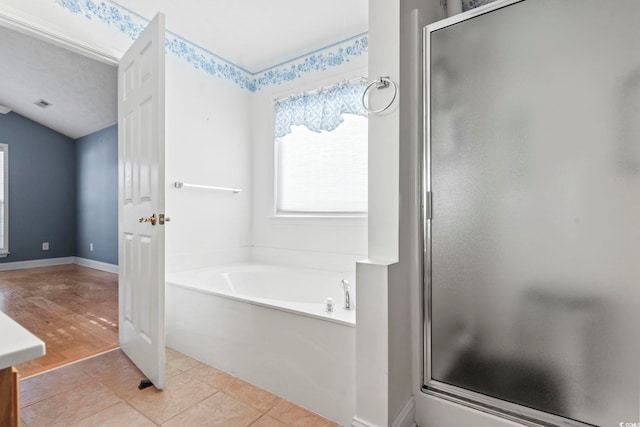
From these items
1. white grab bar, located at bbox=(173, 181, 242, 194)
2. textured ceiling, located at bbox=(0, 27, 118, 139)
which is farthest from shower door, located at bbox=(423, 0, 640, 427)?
textured ceiling, located at bbox=(0, 27, 118, 139)

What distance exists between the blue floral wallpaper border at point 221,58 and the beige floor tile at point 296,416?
88.5 inches

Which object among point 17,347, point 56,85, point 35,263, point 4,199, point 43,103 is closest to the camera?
point 17,347

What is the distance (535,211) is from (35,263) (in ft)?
22.6

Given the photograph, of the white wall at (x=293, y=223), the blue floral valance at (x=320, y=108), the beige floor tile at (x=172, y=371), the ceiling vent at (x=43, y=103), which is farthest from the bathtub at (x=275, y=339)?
the ceiling vent at (x=43, y=103)

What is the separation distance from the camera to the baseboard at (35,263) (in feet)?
16.5

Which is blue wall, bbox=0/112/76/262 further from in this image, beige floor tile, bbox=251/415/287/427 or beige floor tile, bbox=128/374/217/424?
beige floor tile, bbox=251/415/287/427

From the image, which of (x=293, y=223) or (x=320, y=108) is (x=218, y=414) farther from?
(x=320, y=108)

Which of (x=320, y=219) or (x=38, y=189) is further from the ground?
(x=38, y=189)

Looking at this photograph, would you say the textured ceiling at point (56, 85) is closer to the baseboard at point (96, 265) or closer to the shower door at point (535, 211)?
the baseboard at point (96, 265)

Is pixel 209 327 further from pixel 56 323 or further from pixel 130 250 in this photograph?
pixel 56 323

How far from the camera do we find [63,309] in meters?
3.11

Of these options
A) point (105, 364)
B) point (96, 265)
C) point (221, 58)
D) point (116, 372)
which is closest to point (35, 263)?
point (96, 265)

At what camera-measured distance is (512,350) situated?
122 cm

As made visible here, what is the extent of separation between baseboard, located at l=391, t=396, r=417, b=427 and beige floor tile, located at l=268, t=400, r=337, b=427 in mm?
326
